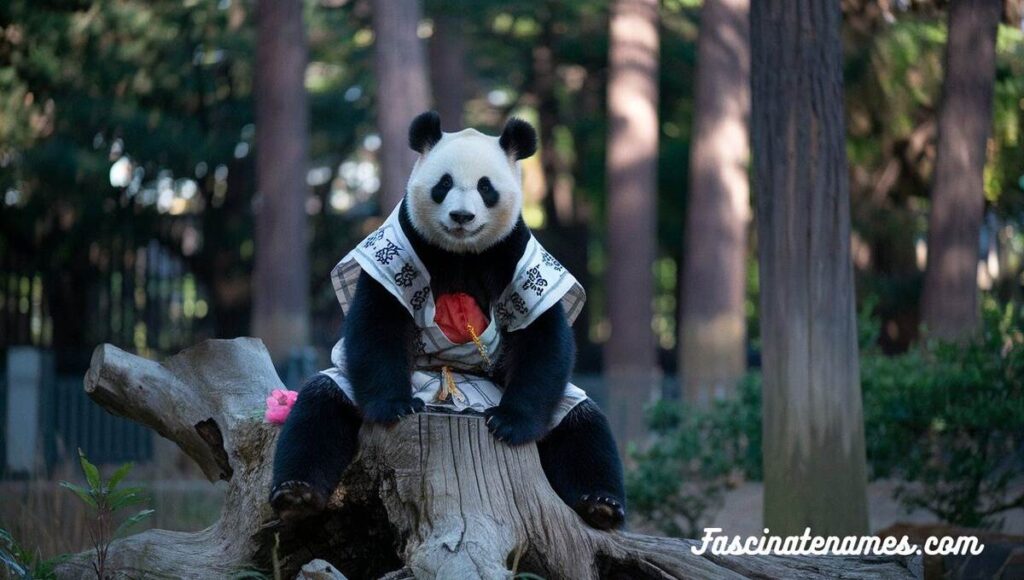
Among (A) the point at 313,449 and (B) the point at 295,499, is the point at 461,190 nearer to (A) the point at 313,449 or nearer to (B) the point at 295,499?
(A) the point at 313,449

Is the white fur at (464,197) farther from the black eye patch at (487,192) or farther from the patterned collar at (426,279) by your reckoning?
the patterned collar at (426,279)

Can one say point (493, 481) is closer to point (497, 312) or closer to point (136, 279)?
point (497, 312)

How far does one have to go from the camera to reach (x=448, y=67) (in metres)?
16.8

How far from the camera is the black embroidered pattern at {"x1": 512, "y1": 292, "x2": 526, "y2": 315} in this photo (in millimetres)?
4242

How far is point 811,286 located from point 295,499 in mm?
3105

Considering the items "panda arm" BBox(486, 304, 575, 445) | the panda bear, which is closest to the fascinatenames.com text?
the panda bear

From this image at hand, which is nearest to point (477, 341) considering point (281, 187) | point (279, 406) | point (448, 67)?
point (279, 406)

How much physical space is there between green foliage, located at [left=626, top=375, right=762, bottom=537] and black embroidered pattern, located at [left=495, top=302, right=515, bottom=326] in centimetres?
352

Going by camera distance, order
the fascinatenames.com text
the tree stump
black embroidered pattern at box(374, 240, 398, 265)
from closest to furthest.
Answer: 1. the tree stump
2. black embroidered pattern at box(374, 240, 398, 265)
3. the fascinatenames.com text

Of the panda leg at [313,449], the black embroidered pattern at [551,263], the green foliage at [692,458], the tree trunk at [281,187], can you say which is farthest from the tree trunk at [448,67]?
the panda leg at [313,449]

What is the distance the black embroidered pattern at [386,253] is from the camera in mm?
4160

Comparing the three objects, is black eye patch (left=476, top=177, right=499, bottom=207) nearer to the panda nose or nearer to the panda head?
the panda head

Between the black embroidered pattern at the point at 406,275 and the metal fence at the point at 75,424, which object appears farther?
the metal fence at the point at 75,424

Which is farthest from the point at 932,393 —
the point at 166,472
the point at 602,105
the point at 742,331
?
the point at 602,105
